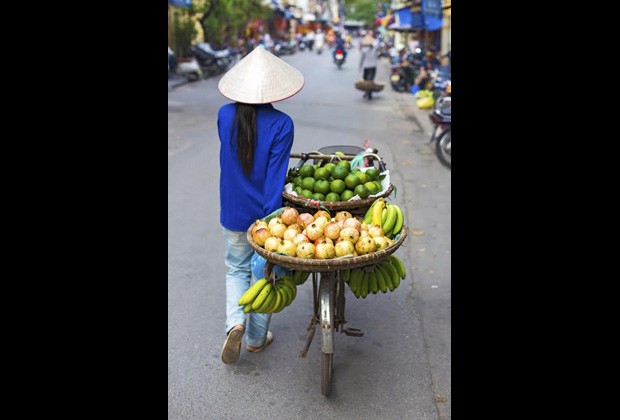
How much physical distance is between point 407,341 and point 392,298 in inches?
29.8

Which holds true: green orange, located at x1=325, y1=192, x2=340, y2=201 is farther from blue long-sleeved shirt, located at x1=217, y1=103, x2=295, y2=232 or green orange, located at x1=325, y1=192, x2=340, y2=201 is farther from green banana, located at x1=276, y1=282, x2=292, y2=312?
green banana, located at x1=276, y1=282, x2=292, y2=312

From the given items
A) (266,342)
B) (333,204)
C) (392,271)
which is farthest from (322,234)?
(266,342)

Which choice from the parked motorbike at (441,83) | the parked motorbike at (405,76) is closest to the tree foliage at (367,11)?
the parked motorbike at (405,76)

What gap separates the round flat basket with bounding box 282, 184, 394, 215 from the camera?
3815mm

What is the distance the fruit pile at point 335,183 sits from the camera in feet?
12.9

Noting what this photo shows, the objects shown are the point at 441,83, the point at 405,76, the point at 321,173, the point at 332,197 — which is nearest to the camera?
the point at 332,197

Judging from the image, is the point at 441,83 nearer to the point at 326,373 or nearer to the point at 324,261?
the point at 326,373

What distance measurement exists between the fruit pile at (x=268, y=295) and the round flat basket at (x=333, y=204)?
44 centimetres

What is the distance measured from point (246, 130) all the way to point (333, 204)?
651 millimetres

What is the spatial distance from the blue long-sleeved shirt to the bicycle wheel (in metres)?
0.54

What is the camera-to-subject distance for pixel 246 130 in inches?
144

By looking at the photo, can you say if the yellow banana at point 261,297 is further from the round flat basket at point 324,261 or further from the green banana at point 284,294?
the round flat basket at point 324,261
